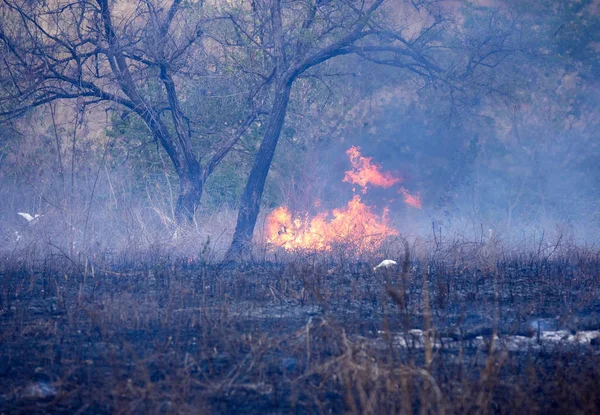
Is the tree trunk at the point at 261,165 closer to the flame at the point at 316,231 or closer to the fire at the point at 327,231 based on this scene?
the flame at the point at 316,231

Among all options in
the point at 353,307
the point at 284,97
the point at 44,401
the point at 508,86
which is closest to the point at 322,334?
the point at 353,307

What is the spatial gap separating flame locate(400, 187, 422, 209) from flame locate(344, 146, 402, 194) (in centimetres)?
47

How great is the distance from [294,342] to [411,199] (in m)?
17.2

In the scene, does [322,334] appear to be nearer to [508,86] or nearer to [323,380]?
[323,380]

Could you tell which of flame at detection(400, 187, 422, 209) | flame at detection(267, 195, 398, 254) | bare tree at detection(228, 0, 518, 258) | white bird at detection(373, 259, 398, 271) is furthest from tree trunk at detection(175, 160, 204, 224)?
flame at detection(400, 187, 422, 209)

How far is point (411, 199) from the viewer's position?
2228 cm

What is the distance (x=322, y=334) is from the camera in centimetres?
580

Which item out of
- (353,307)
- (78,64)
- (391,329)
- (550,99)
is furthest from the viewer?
(550,99)

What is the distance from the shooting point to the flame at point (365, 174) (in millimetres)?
21594

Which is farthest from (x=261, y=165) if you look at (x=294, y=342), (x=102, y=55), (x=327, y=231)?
(x=294, y=342)

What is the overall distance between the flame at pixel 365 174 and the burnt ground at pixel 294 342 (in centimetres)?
1171

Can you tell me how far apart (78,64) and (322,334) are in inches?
358

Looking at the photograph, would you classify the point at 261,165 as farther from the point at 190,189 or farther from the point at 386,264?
the point at 386,264

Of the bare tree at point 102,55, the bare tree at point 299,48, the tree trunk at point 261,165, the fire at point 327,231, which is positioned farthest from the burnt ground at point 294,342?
the bare tree at point 102,55
